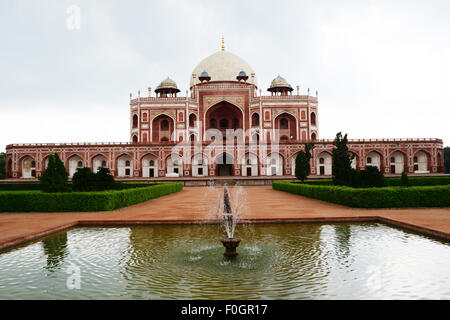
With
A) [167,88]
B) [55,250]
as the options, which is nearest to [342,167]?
[55,250]

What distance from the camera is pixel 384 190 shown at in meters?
9.68

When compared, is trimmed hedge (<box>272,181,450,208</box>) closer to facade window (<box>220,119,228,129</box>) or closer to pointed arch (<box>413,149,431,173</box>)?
pointed arch (<box>413,149,431,173</box>)

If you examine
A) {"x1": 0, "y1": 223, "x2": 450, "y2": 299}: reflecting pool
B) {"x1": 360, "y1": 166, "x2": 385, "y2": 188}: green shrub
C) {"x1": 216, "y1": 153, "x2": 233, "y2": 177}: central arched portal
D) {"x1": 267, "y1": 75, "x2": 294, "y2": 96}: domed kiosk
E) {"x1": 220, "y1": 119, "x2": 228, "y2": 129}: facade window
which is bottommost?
{"x1": 0, "y1": 223, "x2": 450, "y2": 299}: reflecting pool

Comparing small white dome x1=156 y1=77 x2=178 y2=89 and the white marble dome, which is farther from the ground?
the white marble dome

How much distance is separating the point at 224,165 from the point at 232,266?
2737 cm

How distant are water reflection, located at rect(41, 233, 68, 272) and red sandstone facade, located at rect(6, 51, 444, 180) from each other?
2308 cm

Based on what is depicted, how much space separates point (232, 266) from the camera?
174 inches

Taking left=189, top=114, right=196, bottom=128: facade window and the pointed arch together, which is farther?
left=189, top=114, right=196, bottom=128: facade window

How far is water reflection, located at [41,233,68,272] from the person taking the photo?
15.1 ft

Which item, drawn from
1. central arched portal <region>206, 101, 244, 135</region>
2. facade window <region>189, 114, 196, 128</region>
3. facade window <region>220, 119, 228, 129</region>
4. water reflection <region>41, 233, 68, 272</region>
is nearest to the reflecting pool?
water reflection <region>41, 233, 68, 272</region>

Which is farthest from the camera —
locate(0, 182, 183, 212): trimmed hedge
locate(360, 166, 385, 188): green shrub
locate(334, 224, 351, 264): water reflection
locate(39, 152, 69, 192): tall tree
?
locate(360, 166, 385, 188): green shrub

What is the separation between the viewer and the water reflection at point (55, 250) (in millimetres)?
4598

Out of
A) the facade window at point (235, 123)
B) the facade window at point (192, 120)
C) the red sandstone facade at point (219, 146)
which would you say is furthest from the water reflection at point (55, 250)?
the facade window at point (235, 123)

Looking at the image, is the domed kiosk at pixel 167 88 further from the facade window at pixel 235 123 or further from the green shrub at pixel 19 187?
the green shrub at pixel 19 187
